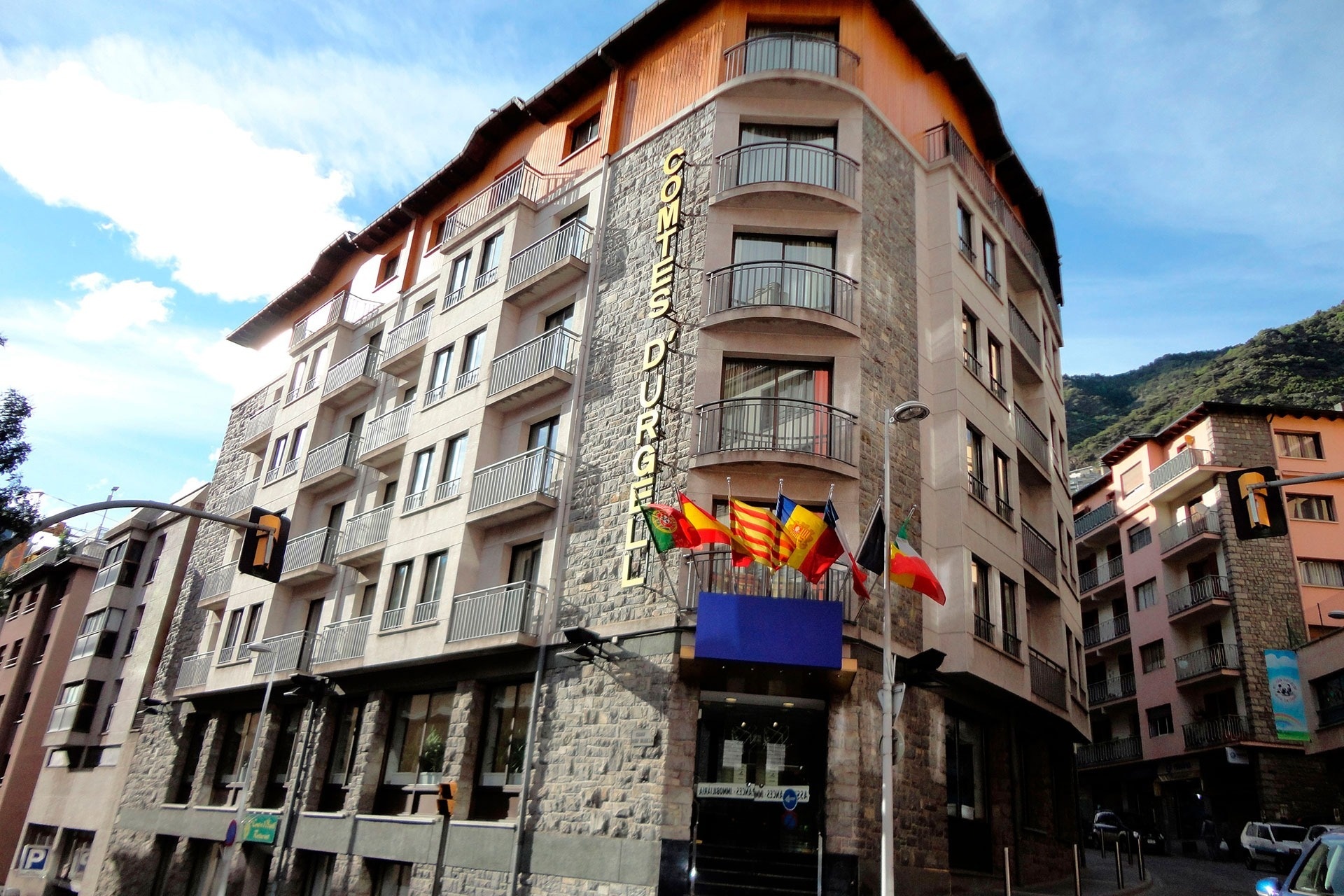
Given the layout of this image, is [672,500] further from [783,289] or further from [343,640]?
[343,640]

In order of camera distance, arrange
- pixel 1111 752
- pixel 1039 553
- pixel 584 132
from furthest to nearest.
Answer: pixel 1111 752 < pixel 584 132 < pixel 1039 553

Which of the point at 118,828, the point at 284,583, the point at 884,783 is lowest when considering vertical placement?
the point at 118,828

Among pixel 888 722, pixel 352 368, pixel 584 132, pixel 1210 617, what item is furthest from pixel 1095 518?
pixel 888 722

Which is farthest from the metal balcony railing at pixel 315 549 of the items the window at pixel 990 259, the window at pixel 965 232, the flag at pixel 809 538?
the window at pixel 990 259

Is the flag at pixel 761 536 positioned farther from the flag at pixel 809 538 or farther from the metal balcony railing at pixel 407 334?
the metal balcony railing at pixel 407 334

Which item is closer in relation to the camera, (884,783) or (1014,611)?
(884,783)

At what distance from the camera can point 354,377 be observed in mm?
29609

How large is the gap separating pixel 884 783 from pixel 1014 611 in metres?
9.74

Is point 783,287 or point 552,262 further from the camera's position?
point 552,262

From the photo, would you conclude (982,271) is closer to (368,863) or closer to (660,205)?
(660,205)

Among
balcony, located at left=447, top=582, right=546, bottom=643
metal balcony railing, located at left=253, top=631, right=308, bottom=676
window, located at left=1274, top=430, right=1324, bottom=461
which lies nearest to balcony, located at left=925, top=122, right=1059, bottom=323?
balcony, located at left=447, top=582, right=546, bottom=643

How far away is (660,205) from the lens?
22.2 metres

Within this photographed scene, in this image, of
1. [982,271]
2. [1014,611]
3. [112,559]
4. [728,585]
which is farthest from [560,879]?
[112,559]

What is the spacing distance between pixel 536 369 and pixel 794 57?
9.25m
